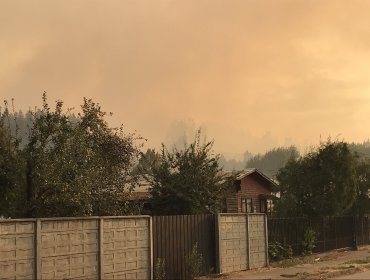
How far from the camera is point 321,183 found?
2720 cm

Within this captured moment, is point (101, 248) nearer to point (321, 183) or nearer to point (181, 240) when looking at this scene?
point (181, 240)

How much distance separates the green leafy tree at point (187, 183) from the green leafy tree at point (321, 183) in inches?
256

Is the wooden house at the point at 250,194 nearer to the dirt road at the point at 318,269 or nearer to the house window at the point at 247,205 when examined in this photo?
the house window at the point at 247,205

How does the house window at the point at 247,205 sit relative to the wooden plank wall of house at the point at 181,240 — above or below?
above

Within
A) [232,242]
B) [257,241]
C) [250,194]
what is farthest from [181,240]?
[250,194]

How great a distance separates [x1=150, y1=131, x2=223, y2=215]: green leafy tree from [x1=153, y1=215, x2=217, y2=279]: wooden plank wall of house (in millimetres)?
3619

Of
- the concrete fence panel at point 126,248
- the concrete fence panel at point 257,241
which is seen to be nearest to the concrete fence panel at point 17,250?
the concrete fence panel at point 126,248

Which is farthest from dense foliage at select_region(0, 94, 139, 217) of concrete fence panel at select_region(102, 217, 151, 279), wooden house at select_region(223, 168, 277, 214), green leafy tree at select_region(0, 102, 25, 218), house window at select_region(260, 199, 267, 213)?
house window at select_region(260, 199, 267, 213)

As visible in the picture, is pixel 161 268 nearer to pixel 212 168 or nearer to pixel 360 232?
pixel 212 168

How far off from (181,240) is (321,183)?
40.7 feet

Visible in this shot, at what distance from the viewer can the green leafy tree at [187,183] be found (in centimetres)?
2172

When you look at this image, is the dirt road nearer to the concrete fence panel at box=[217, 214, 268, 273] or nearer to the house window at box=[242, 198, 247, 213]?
the concrete fence panel at box=[217, 214, 268, 273]

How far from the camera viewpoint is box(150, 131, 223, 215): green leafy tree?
21.7 m

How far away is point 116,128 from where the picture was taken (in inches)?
1159
